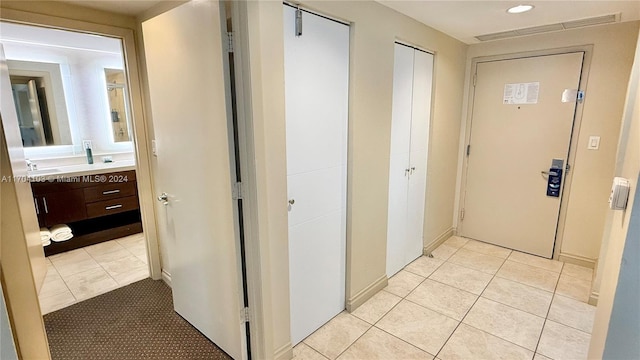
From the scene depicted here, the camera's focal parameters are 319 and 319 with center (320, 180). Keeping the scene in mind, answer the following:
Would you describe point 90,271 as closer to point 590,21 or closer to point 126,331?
point 126,331

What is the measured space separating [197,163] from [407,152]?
1.77 meters

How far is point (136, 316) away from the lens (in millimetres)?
2369

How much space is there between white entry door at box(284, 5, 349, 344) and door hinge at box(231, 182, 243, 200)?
289mm

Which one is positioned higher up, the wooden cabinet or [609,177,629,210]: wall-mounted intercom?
[609,177,629,210]: wall-mounted intercom

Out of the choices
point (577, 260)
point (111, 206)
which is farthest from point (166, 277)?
point (577, 260)

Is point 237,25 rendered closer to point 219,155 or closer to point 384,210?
point 219,155

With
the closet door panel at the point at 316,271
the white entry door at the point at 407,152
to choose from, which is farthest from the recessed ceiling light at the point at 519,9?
the closet door panel at the point at 316,271

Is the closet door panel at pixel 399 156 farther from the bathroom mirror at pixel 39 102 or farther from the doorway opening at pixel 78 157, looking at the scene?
the bathroom mirror at pixel 39 102

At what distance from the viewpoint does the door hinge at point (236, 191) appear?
1.63m

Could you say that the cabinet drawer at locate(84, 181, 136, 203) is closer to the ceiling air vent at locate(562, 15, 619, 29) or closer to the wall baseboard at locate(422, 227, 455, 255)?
the wall baseboard at locate(422, 227, 455, 255)

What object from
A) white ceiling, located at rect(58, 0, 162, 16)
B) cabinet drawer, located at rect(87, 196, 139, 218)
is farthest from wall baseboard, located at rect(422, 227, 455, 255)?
cabinet drawer, located at rect(87, 196, 139, 218)

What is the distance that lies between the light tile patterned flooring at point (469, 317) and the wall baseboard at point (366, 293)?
4 cm

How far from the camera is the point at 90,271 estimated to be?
10.00 ft

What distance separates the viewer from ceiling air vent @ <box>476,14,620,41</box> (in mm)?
2520
